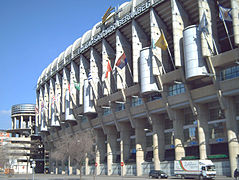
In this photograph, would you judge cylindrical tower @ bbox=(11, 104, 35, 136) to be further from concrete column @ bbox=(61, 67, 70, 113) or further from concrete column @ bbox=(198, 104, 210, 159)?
concrete column @ bbox=(198, 104, 210, 159)

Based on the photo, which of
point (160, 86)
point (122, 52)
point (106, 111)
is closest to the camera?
point (160, 86)

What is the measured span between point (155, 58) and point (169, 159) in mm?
19780

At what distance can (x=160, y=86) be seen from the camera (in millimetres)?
57031

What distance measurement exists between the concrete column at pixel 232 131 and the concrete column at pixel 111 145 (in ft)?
107

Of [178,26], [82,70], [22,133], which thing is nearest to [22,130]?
[22,133]

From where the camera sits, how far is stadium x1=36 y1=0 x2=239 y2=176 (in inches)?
1932

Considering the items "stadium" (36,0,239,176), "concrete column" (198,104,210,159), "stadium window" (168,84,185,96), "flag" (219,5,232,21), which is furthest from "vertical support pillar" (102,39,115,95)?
"flag" (219,5,232,21)

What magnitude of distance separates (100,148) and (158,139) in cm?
2331

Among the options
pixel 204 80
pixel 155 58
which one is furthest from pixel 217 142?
pixel 155 58

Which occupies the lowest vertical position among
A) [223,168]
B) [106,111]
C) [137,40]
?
[223,168]

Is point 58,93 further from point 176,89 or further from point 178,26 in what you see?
point 178,26

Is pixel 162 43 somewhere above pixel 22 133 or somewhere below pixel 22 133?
above

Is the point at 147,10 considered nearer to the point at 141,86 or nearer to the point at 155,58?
the point at 155,58

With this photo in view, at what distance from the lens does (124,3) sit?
2894 inches
